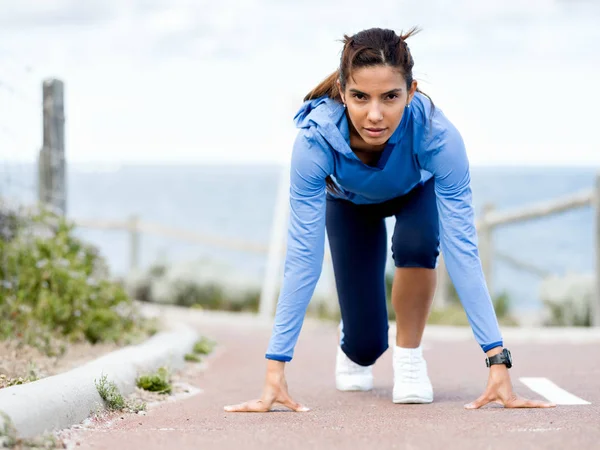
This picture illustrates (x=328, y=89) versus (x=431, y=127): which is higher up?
(x=328, y=89)

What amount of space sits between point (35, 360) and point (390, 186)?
7.12 ft

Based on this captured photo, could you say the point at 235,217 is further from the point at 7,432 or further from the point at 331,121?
the point at 7,432

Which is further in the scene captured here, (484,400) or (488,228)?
(488,228)

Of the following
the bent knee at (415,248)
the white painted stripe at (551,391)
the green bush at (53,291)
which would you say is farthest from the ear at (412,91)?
the green bush at (53,291)

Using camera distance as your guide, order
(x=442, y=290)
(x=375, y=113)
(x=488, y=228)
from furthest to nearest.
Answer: (x=442, y=290) < (x=488, y=228) < (x=375, y=113)

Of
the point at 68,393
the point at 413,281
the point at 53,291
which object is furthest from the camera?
the point at 53,291

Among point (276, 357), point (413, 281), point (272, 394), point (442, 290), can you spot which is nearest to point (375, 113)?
point (413, 281)

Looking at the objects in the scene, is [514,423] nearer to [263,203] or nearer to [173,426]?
[173,426]

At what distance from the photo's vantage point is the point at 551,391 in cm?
475

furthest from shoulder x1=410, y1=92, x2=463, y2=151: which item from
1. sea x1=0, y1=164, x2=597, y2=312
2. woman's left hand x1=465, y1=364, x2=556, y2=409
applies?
sea x1=0, y1=164, x2=597, y2=312

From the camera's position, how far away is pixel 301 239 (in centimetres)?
396

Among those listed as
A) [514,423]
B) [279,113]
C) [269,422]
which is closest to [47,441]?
[269,422]

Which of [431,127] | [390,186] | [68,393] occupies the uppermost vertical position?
[431,127]

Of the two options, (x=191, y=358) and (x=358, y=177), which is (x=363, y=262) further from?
(x=191, y=358)
